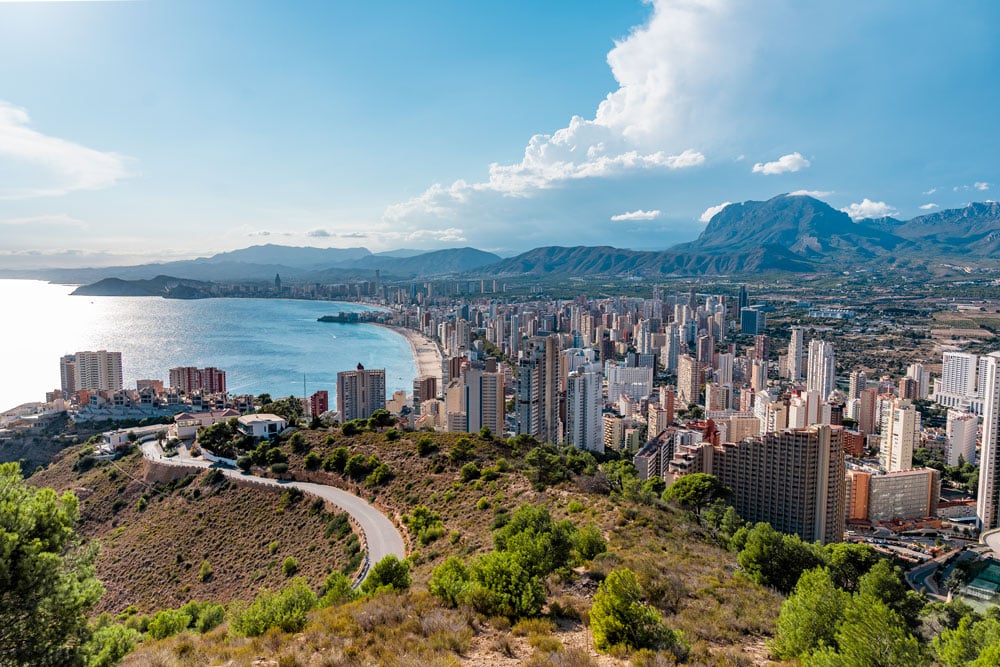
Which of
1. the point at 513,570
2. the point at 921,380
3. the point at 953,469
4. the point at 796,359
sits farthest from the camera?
the point at 796,359

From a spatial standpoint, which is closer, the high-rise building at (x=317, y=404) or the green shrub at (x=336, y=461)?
the green shrub at (x=336, y=461)

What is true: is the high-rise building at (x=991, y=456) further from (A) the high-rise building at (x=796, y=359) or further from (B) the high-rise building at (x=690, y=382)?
(A) the high-rise building at (x=796, y=359)

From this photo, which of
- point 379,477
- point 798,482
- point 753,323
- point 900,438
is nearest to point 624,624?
point 379,477

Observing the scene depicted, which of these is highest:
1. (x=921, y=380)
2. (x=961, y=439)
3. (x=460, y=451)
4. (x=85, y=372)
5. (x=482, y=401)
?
(x=460, y=451)

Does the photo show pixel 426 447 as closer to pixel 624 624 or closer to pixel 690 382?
pixel 624 624

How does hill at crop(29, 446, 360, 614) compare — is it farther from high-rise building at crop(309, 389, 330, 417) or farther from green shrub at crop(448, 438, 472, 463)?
high-rise building at crop(309, 389, 330, 417)

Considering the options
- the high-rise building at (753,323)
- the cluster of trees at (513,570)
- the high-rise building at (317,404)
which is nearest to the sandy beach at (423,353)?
the high-rise building at (317,404)

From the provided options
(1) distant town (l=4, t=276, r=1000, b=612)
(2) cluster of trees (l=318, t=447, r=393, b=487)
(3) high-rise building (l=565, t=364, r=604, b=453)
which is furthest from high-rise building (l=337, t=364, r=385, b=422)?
(2) cluster of trees (l=318, t=447, r=393, b=487)
